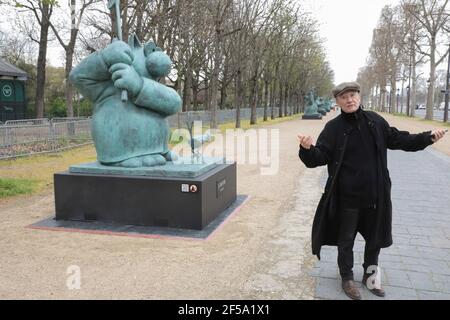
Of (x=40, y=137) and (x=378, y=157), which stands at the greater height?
(x=378, y=157)

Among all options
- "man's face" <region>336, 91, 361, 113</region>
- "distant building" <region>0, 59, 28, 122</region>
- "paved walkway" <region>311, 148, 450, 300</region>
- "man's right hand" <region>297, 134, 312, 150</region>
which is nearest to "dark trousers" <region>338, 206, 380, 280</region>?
"paved walkway" <region>311, 148, 450, 300</region>

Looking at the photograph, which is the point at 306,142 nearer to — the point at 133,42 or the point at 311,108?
the point at 133,42

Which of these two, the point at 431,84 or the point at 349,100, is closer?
the point at 349,100

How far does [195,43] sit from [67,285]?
24.2 meters

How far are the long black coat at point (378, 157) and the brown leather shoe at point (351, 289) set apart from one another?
14.8 inches

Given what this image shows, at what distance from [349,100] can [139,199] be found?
3203 mm

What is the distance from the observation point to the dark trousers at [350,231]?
372 cm

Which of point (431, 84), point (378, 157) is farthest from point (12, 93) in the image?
point (431, 84)

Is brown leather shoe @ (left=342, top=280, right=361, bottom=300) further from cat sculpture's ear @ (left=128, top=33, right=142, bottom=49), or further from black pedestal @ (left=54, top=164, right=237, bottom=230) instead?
cat sculpture's ear @ (left=128, top=33, right=142, bottom=49)

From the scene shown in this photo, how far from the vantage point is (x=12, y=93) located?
84.0ft

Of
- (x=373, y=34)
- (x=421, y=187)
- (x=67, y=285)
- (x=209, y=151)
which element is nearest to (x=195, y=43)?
(x=209, y=151)

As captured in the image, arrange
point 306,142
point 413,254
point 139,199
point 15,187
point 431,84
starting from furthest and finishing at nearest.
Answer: point 431,84
point 15,187
point 139,199
point 413,254
point 306,142

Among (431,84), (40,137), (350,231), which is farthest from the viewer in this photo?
(431,84)

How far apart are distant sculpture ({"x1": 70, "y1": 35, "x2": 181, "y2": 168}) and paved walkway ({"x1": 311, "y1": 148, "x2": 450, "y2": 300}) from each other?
288cm
